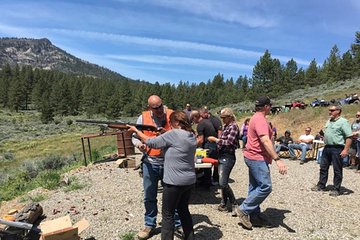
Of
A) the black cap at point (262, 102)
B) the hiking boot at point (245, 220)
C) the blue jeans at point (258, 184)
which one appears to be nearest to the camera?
the blue jeans at point (258, 184)

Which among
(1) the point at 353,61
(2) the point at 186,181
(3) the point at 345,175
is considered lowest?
(3) the point at 345,175

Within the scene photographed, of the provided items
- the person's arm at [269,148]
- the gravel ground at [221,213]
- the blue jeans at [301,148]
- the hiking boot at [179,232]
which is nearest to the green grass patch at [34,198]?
the gravel ground at [221,213]

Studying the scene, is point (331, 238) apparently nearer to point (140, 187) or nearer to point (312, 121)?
point (140, 187)

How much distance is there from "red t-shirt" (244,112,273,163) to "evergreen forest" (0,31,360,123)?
Result: 61557mm

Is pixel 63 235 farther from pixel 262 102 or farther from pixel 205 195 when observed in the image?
pixel 262 102

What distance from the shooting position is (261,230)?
608 cm

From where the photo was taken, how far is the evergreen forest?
69.3 m

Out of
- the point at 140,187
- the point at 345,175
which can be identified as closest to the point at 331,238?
the point at 140,187

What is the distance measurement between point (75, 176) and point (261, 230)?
19.3 feet

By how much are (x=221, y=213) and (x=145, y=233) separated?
5.65 ft

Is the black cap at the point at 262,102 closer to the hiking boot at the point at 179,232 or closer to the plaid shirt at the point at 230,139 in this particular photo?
the plaid shirt at the point at 230,139

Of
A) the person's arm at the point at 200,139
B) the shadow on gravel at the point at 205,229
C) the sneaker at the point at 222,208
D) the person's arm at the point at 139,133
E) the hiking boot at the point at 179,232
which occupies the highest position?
the person's arm at the point at 139,133

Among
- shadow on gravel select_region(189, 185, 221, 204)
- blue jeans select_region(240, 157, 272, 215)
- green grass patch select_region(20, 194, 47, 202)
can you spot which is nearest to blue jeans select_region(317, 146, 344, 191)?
shadow on gravel select_region(189, 185, 221, 204)

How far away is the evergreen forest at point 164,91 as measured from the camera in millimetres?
69312
